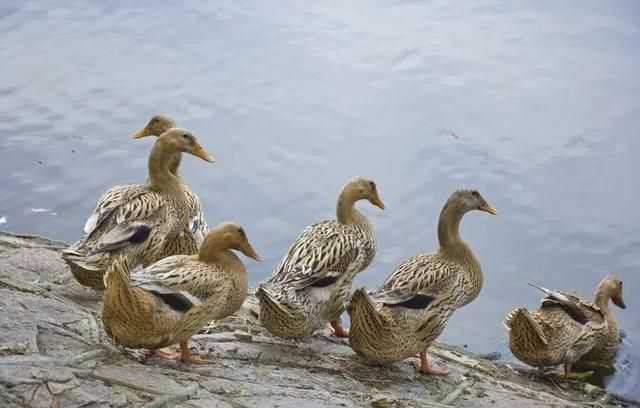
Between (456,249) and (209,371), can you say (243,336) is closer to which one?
(209,371)

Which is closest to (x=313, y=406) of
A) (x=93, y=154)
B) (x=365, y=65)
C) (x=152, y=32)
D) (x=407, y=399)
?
(x=407, y=399)

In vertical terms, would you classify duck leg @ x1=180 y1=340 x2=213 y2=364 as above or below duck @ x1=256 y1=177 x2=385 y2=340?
below

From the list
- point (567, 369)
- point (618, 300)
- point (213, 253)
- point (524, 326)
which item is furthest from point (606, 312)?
point (213, 253)

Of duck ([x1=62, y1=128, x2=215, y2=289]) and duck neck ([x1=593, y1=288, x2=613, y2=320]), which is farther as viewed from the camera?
duck neck ([x1=593, y1=288, x2=613, y2=320])

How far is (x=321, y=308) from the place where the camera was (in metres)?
5.65

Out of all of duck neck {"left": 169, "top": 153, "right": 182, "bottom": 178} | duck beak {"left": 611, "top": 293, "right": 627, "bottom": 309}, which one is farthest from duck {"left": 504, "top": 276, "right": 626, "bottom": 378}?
duck neck {"left": 169, "top": 153, "right": 182, "bottom": 178}

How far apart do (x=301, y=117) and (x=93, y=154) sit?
75.2 inches

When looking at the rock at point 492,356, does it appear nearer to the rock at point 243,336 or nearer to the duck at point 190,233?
the rock at point 243,336

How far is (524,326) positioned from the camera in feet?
19.9

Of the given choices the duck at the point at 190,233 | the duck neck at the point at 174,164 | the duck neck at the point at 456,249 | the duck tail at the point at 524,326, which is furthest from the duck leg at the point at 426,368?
the duck neck at the point at 174,164

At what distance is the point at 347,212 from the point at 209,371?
1.65 metres

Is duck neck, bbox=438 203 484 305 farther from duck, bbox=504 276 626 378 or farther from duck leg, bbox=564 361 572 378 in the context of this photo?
duck leg, bbox=564 361 572 378

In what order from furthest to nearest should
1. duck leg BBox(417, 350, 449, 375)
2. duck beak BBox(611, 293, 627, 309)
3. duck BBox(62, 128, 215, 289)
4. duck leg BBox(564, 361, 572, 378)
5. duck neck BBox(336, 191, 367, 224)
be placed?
duck beak BBox(611, 293, 627, 309)
duck leg BBox(564, 361, 572, 378)
duck neck BBox(336, 191, 367, 224)
duck leg BBox(417, 350, 449, 375)
duck BBox(62, 128, 215, 289)

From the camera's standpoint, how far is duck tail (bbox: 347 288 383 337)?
5344 millimetres
